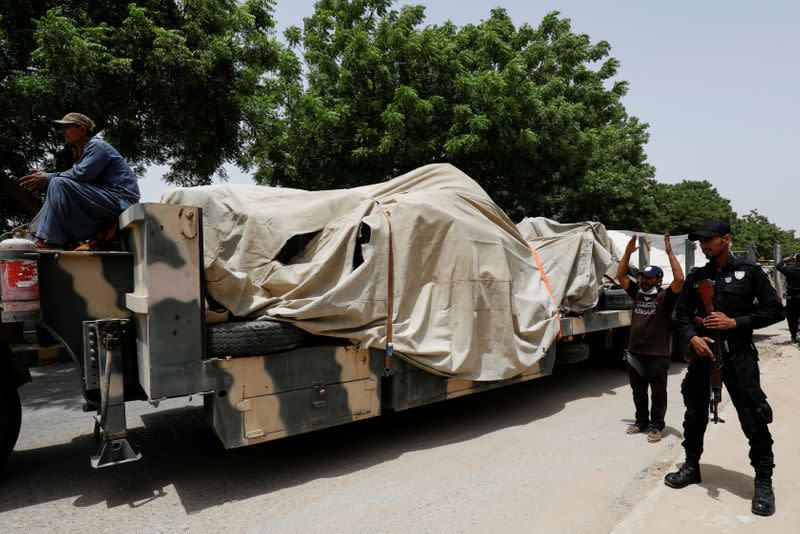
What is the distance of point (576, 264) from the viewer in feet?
21.6

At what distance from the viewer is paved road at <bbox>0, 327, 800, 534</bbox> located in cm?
350

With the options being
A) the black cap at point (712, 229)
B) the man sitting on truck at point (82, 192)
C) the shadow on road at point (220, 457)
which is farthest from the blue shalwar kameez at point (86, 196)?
the black cap at point (712, 229)

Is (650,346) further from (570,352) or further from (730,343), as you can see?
(730,343)

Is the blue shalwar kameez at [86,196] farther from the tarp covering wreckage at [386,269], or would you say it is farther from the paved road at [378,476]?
the paved road at [378,476]

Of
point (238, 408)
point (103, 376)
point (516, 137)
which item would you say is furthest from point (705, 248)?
point (516, 137)

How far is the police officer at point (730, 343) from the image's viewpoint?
355 cm

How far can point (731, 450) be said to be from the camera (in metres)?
4.48

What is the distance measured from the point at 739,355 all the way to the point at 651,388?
62.3 inches

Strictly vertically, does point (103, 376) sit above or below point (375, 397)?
above

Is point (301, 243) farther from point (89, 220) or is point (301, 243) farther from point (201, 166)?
point (201, 166)

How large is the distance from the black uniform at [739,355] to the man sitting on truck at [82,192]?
442cm

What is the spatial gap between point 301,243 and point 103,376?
181cm

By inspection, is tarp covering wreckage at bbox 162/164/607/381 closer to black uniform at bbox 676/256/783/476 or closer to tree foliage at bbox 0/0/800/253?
black uniform at bbox 676/256/783/476

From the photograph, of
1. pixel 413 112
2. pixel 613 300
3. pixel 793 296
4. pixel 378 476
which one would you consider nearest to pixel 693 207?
pixel 793 296
